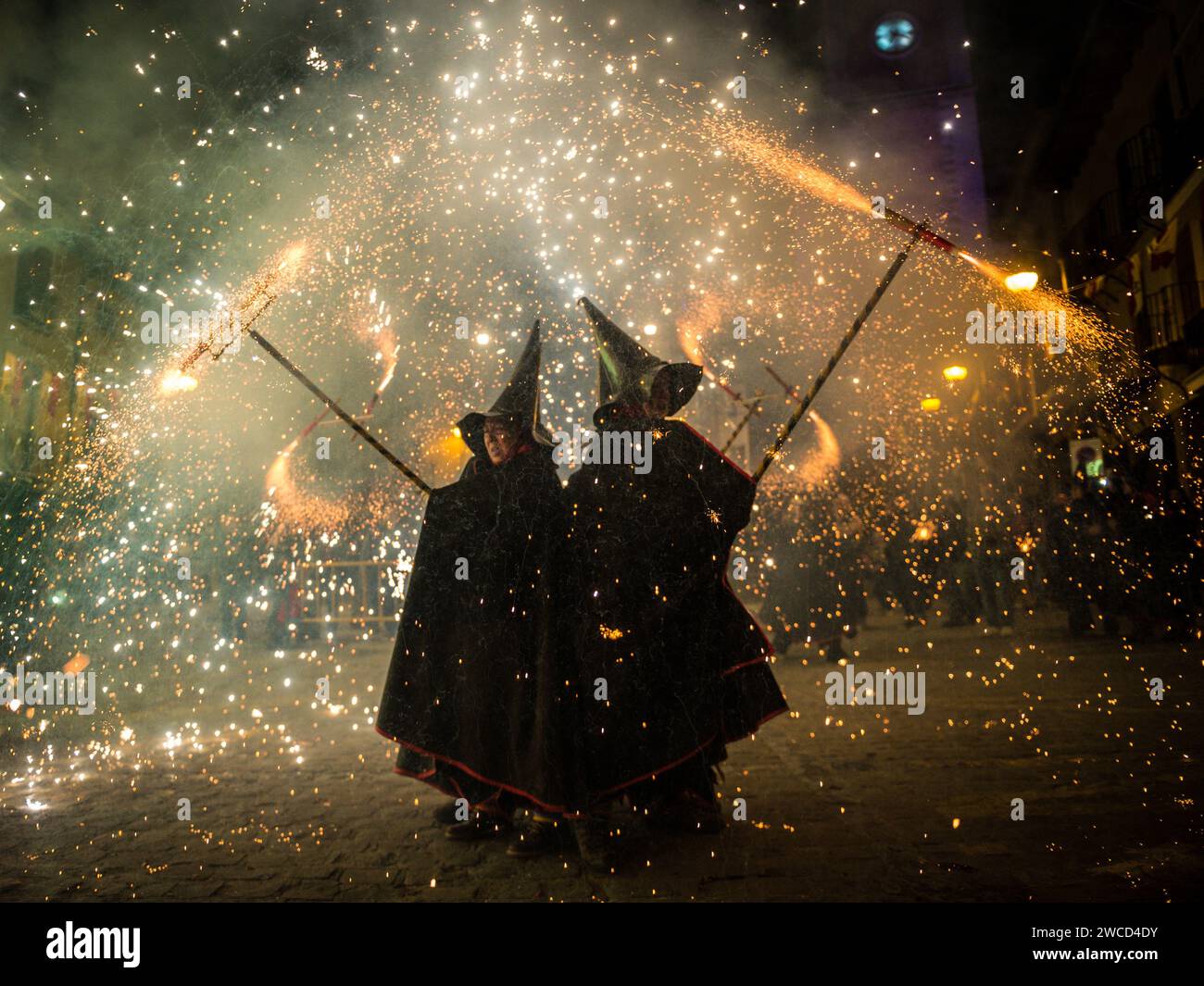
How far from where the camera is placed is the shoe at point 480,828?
4.19m

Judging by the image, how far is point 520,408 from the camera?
4.76 metres

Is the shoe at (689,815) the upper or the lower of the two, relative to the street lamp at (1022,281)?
lower

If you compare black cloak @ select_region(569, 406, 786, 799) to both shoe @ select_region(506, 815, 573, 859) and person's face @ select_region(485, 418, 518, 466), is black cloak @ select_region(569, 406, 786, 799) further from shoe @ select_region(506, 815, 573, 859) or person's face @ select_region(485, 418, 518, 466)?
person's face @ select_region(485, 418, 518, 466)

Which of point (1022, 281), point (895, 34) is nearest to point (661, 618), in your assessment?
point (1022, 281)

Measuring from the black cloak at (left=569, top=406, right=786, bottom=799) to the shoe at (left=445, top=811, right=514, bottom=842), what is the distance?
56 cm

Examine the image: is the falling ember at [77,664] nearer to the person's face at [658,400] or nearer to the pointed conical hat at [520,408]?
the pointed conical hat at [520,408]

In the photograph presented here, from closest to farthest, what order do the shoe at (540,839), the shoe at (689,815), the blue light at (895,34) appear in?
the shoe at (540,839) < the shoe at (689,815) < the blue light at (895,34)

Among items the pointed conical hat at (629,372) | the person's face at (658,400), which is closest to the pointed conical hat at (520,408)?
the pointed conical hat at (629,372)

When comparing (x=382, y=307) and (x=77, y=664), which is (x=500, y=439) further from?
(x=382, y=307)

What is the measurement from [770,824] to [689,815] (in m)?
0.41

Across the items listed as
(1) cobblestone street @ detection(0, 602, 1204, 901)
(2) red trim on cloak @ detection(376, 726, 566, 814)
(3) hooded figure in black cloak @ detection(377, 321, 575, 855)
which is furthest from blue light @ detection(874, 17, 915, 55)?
(2) red trim on cloak @ detection(376, 726, 566, 814)

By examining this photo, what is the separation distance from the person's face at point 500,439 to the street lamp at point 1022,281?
245 inches
